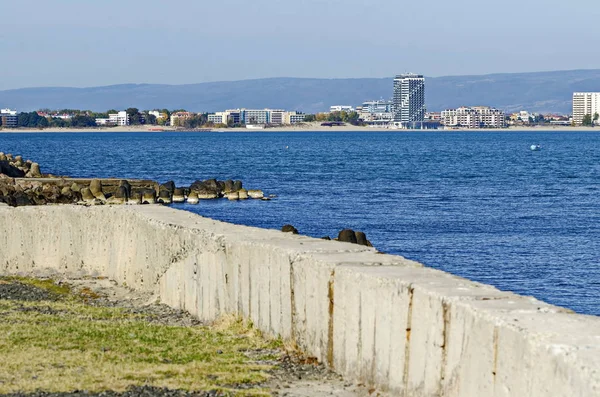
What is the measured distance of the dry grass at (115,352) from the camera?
9.00m

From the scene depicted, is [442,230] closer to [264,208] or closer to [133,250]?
[264,208]

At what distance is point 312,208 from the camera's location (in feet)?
162

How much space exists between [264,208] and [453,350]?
4232 cm

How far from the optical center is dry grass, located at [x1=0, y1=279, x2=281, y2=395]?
354 inches

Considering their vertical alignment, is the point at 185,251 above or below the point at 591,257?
above

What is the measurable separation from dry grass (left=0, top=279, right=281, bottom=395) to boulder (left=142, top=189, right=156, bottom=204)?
36703 mm

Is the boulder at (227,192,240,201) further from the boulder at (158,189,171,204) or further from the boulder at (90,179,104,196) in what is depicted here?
the boulder at (90,179,104,196)

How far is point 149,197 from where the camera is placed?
49594 millimetres

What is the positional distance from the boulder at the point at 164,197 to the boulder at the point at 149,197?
611 millimetres

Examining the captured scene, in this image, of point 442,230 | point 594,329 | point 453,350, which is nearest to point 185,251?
point 453,350

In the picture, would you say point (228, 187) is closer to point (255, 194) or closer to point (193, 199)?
point (255, 194)

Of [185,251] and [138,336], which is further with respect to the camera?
[185,251]

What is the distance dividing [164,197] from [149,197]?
73.5 inches

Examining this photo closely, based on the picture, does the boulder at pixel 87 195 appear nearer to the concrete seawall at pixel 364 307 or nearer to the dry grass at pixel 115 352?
the concrete seawall at pixel 364 307
